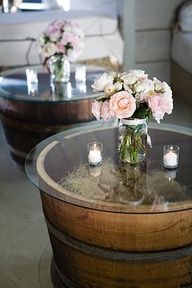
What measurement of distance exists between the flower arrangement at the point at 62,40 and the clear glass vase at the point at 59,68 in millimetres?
39

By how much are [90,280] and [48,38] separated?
6.13ft

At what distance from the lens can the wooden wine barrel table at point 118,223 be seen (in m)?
1.60

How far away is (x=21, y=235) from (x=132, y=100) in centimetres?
107

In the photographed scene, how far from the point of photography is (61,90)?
303 centimetres

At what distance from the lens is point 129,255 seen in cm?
163

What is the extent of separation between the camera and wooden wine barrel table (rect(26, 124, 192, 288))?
1.60 m

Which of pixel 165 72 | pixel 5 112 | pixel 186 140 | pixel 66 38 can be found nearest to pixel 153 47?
pixel 165 72

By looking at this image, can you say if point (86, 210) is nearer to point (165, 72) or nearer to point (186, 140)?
point (186, 140)

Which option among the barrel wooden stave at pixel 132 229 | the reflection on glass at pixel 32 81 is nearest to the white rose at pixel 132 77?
the barrel wooden stave at pixel 132 229

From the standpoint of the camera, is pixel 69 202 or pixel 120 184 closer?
pixel 69 202

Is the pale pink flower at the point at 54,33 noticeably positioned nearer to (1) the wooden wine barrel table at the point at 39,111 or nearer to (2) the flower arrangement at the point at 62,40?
(2) the flower arrangement at the point at 62,40

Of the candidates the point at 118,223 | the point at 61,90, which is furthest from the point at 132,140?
the point at 61,90

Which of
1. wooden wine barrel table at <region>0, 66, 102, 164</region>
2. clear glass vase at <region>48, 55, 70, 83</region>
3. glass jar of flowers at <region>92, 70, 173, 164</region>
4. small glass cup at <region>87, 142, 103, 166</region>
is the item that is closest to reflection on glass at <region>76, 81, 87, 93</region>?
wooden wine barrel table at <region>0, 66, 102, 164</region>

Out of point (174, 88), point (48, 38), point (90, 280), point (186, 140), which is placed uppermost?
point (48, 38)
